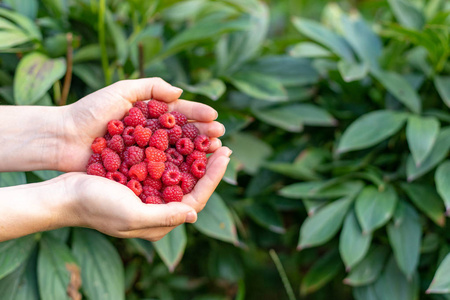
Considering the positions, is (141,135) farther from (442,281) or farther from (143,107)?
(442,281)

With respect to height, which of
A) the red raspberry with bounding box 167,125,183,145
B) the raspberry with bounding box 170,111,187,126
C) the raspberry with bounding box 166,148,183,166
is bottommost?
the raspberry with bounding box 166,148,183,166

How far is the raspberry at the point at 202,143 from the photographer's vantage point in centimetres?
108

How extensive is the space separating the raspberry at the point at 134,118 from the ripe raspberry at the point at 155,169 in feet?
0.36

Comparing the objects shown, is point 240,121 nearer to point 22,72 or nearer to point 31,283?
point 22,72

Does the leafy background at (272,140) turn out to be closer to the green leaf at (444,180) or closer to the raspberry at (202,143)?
the green leaf at (444,180)

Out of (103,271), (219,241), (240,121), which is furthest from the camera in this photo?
(219,241)

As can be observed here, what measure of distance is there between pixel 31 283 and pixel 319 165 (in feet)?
3.01

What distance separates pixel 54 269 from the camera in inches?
45.0

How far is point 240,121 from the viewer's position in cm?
138

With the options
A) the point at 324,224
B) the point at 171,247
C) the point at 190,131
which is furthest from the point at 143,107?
the point at 324,224

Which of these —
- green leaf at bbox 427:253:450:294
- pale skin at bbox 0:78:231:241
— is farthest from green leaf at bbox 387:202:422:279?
pale skin at bbox 0:78:231:241

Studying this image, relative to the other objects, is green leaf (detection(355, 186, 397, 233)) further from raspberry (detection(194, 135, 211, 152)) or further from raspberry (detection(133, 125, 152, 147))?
raspberry (detection(133, 125, 152, 147))

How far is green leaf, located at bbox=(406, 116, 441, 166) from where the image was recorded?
4.18 ft

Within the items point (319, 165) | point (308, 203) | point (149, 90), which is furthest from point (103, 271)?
point (319, 165)
